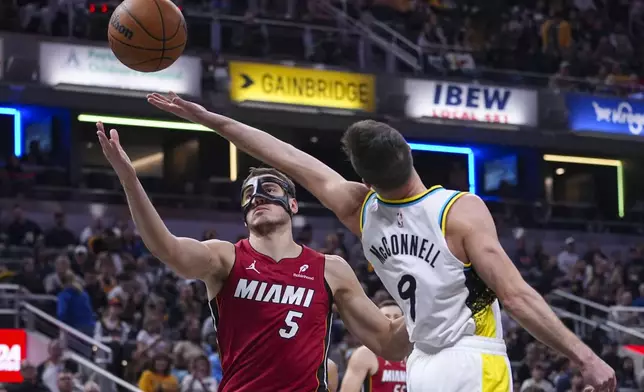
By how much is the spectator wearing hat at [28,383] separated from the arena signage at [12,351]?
169 centimetres

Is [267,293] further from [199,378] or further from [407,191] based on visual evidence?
[199,378]

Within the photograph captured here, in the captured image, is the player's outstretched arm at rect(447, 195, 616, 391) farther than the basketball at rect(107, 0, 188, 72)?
No

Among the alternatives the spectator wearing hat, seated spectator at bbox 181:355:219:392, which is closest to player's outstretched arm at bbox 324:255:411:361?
the spectator wearing hat

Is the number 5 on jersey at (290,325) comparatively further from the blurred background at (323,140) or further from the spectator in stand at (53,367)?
the blurred background at (323,140)

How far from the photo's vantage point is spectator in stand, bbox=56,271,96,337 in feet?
51.6

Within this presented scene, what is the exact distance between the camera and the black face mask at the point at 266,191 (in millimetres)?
6547

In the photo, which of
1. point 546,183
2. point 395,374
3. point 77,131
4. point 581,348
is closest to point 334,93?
point 77,131

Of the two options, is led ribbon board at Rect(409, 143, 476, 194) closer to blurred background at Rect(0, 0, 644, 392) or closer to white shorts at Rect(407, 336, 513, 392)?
blurred background at Rect(0, 0, 644, 392)

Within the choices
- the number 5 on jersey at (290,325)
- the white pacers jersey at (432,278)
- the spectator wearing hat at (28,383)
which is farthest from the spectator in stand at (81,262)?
the white pacers jersey at (432,278)

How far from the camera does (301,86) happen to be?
2505cm

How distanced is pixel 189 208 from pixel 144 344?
10296 millimetres

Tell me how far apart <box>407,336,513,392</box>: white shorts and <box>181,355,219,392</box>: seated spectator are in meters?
9.03

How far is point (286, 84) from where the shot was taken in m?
24.9

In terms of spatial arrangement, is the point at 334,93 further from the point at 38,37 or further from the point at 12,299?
the point at 12,299
